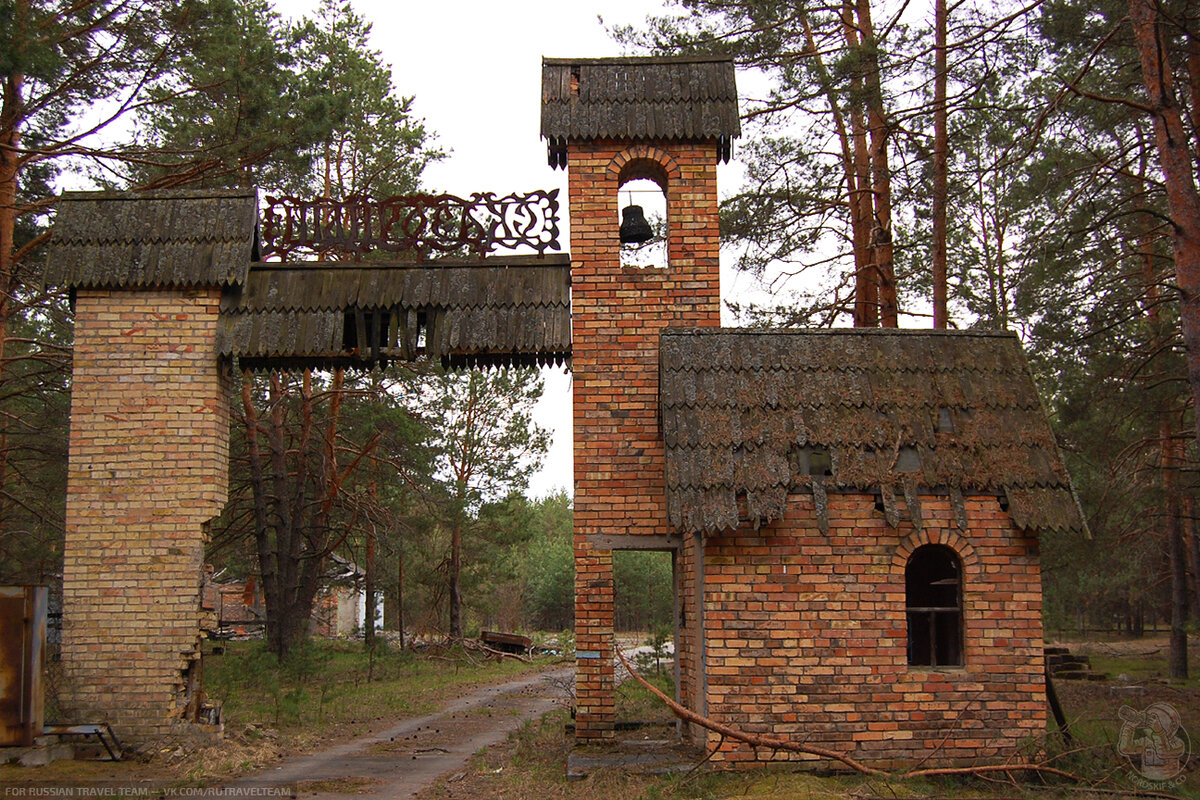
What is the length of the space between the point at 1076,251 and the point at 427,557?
21.9 meters

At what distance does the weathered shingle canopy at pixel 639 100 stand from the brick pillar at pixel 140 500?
4260 mm

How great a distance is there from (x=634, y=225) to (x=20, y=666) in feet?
24.6

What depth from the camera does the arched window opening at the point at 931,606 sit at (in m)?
9.87

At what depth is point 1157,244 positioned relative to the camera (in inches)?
757

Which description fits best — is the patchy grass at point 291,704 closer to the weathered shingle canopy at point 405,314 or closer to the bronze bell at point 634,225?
the weathered shingle canopy at point 405,314

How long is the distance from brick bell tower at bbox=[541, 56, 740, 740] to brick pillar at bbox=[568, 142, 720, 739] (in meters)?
0.01

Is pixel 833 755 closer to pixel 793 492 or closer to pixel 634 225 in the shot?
pixel 793 492

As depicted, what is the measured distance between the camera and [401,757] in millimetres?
11688

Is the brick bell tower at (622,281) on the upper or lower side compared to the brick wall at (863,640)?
upper

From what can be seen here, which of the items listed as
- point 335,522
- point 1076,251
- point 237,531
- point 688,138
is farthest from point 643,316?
point 335,522

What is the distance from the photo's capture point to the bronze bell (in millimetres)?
10633

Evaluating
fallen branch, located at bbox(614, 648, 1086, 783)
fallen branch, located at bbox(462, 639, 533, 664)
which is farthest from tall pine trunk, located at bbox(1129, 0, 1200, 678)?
fallen branch, located at bbox(462, 639, 533, 664)

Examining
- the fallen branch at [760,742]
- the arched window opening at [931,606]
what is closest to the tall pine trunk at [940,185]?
the arched window opening at [931,606]

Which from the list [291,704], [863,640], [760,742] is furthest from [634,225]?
[291,704]
